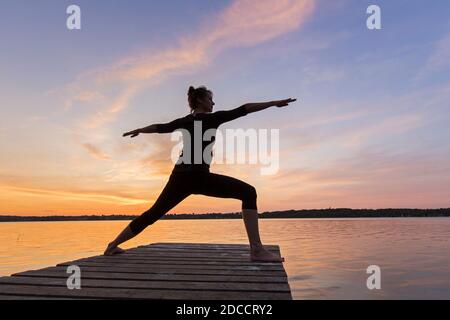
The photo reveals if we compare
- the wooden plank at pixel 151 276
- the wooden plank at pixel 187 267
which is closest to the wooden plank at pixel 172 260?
the wooden plank at pixel 187 267

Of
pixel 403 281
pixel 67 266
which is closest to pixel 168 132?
pixel 67 266

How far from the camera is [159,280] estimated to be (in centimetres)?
502

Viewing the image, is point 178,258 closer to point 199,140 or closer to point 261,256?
point 261,256

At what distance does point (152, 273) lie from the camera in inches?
218

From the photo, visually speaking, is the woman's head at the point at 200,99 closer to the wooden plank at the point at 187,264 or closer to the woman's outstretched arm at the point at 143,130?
the woman's outstretched arm at the point at 143,130

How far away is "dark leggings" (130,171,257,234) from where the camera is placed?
6.41 meters

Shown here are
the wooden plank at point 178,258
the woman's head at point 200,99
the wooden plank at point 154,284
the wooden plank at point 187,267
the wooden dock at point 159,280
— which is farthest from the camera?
the wooden plank at point 178,258

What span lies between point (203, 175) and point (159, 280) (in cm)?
189

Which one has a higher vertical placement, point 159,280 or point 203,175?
point 203,175

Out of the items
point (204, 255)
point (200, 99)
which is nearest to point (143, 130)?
point (200, 99)

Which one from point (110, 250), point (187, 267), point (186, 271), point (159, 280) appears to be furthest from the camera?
point (110, 250)

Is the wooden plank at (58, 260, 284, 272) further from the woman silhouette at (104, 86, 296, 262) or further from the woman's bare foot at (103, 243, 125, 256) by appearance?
the woman's bare foot at (103, 243, 125, 256)

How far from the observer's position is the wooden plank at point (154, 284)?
4457 millimetres
